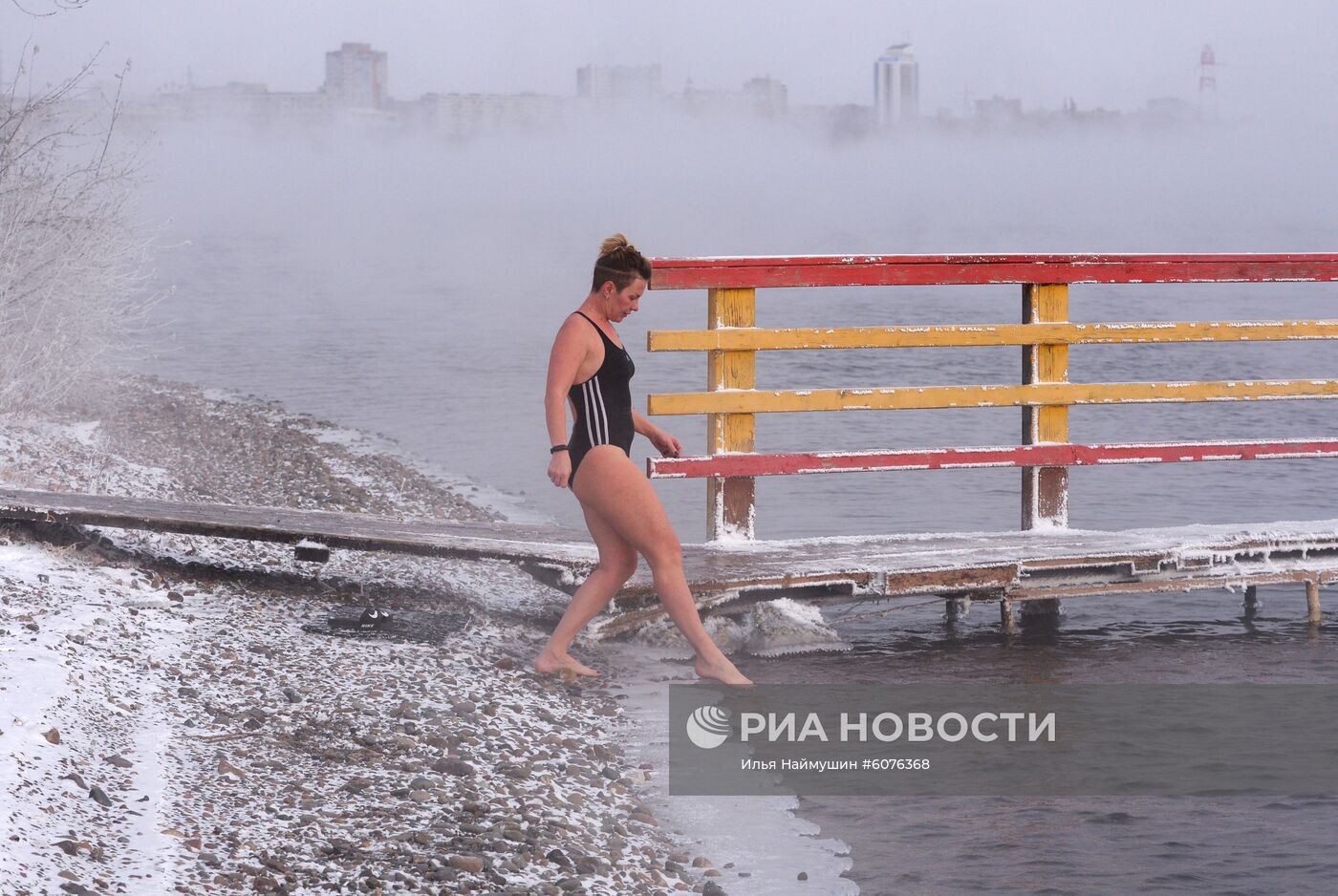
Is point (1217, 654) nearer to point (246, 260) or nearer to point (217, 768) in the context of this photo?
point (217, 768)

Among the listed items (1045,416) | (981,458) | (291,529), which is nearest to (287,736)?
(291,529)

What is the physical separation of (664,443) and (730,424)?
1.08 m

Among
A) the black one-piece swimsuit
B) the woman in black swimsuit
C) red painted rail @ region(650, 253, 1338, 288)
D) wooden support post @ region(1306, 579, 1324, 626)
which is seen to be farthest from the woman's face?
wooden support post @ region(1306, 579, 1324, 626)

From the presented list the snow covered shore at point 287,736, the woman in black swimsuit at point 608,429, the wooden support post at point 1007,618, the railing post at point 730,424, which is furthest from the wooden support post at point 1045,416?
the woman in black swimsuit at point 608,429

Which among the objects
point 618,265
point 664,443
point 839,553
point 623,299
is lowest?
point 839,553

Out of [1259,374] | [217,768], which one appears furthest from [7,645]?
[1259,374]

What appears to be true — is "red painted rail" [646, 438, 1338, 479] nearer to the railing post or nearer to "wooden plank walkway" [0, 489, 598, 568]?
the railing post

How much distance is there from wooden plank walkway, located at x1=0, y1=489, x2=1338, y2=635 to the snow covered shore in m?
0.29

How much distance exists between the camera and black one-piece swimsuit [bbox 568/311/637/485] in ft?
20.2

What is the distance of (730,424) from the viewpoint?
7.95 metres

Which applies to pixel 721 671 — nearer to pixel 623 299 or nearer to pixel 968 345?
pixel 623 299

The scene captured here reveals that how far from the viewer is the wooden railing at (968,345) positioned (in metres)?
7.79

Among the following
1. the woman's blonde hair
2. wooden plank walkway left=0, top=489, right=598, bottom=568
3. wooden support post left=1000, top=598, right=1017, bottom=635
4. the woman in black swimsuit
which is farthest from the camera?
wooden support post left=1000, top=598, right=1017, bottom=635

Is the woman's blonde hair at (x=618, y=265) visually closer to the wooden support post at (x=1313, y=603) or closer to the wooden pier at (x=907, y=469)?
the wooden pier at (x=907, y=469)
